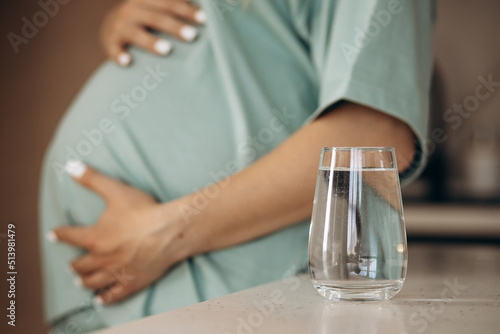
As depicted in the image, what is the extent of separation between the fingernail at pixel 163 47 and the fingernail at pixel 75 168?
16cm

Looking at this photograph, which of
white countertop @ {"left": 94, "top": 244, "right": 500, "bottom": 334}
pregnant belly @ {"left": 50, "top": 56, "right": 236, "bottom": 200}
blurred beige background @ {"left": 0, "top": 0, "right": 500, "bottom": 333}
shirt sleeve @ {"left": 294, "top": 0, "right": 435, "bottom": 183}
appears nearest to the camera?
white countertop @ {"left": 94, "top": 244, "right": 500, "bottom": 334}

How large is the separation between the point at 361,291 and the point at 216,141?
293mm

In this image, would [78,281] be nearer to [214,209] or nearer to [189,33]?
[214,209]

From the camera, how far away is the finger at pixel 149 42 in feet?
2.21

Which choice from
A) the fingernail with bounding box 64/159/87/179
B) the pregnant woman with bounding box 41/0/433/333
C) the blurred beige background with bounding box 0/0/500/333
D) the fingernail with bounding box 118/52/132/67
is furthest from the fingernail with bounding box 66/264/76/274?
the blurred beige background with bounding box 0/0/500/333

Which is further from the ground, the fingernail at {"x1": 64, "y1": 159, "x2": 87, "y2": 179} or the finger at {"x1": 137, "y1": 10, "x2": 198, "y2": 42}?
the finger at {"x1": 137, "y1": 10, "x2": 198, "y2": 42}

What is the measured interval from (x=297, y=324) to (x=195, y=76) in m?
0.38

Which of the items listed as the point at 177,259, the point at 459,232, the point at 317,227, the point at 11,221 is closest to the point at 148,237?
the point at 177,259

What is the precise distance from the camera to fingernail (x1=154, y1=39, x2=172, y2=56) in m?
0.67

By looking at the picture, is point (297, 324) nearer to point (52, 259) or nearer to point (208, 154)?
point (208, 154)

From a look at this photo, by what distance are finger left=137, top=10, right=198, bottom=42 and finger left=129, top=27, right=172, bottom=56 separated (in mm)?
12

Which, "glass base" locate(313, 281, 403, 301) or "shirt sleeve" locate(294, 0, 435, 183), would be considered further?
"shirt sleeve" locate(294, 0, 435, 183)

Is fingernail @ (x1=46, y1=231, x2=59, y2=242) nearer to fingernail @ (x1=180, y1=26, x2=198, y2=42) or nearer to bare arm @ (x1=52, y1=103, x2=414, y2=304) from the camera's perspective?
bare arm @ (x1=52, y1=103, x2=414, y2=304)

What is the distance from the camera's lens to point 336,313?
34 centimetres
